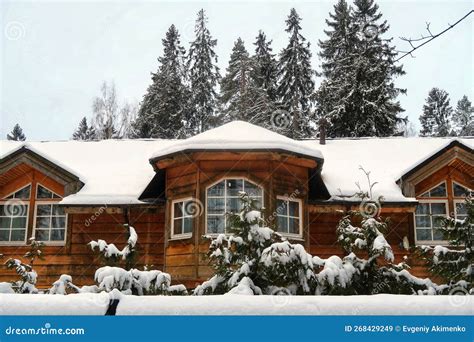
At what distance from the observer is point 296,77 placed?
34438 mm

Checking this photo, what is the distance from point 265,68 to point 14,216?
26.5 m

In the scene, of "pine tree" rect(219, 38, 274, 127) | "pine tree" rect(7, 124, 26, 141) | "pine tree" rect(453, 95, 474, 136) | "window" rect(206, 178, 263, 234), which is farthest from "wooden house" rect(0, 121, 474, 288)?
"pine tree" rect(7, 124, 26, 141)

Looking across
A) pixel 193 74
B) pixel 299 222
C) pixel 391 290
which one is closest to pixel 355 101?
pixel 193 74

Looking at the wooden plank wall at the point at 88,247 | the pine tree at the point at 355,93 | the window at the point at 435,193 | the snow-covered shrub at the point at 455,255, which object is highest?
the pine tree at the point at 355,93

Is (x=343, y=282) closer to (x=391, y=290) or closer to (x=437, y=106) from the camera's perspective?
(x=391, y=290)

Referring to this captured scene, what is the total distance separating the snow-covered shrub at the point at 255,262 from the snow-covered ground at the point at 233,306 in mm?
2136

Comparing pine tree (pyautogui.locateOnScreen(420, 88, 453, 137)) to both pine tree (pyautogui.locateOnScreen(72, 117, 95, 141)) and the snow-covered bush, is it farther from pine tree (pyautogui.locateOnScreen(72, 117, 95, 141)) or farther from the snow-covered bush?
the snow-covered bush

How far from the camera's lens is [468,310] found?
10.5 feet

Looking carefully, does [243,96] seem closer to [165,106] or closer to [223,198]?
[165,106]

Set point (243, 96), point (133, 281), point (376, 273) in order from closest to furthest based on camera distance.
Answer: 1. point (133, 281)
2. point (376, 273)
3. point (243, 96)

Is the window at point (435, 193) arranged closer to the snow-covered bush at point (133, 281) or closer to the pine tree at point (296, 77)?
the snow-covered bush at point (133, 281)

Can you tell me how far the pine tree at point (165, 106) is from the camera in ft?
107

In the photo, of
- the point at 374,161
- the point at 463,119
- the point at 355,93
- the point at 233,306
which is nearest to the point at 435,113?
the point at 463,119

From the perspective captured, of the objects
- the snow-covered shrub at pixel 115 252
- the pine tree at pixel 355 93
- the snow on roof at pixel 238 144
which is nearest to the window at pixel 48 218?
the snow on roof at pixel 238 144
